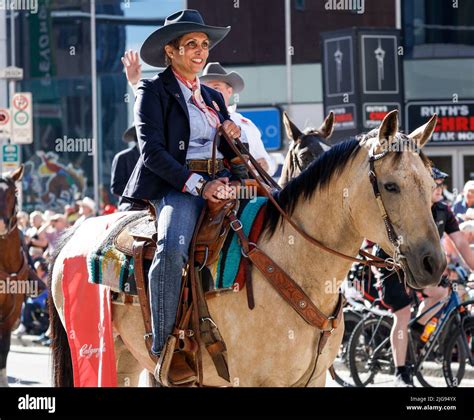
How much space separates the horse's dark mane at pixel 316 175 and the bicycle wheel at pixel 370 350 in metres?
6.05

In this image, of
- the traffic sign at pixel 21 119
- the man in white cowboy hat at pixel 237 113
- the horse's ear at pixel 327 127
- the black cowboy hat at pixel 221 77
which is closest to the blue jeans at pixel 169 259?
the man in white cowboy hat at pixel 237 113

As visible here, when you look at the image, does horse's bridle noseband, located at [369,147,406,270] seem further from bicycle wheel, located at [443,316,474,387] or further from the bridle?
bicycle wheel, located at [443,316,474,387]

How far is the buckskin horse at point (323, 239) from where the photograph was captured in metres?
5.65

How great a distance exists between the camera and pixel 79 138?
89.6 feet

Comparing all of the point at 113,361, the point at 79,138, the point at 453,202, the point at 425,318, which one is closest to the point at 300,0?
the point at 79,138

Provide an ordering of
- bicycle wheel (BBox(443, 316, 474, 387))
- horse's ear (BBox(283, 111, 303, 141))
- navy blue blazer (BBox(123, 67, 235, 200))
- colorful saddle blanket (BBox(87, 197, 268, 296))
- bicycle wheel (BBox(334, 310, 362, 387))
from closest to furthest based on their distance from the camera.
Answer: colorful saddle blanket (BBox(87, 197, 268, 296)), navy blue blazer (BBox(123, 67, 235, 200)), horse's ear (BBox(283, 111, 303, 141)), bicycle wheel (BBox(443, 316, 474, 387)), bicycle wheel (BBox(334, 310, 362, 387))

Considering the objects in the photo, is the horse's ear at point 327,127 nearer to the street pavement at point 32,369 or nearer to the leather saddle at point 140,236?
the leather saddle at point 140,236

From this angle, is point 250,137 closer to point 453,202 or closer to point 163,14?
point 453,202

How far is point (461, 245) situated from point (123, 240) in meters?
5.22

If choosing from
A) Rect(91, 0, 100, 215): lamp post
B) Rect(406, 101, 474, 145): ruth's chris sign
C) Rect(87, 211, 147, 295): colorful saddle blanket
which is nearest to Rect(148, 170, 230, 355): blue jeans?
Rect(87, 211, 147, 295): colorful saddle blanket

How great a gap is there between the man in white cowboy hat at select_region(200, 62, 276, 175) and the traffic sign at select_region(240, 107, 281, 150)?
11.4 meters

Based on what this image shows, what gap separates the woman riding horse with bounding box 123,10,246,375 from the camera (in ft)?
20.2

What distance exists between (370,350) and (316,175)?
6484 millimetres

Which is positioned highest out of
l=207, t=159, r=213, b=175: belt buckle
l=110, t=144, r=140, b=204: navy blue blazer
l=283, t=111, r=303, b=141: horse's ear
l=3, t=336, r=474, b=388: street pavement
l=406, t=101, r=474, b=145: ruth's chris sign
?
l=406, t=101, r=474, b=145: ruth's chris sign
